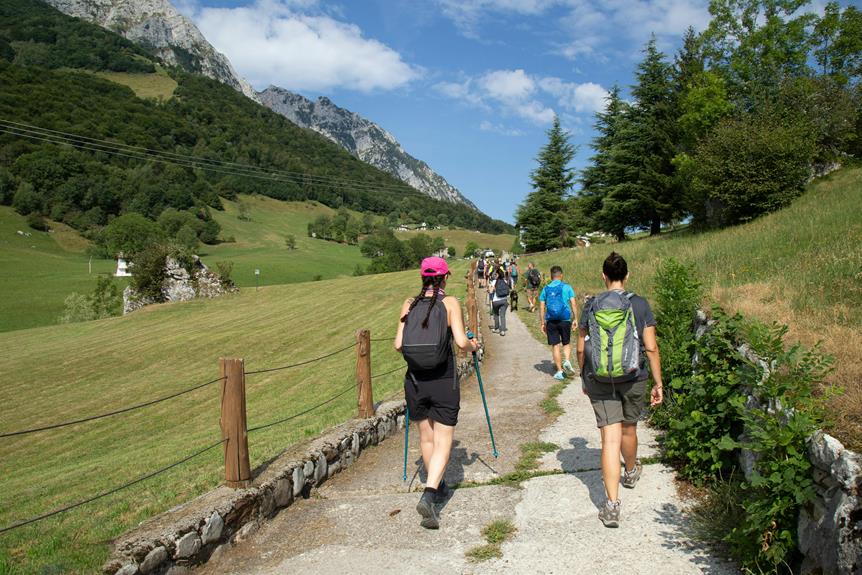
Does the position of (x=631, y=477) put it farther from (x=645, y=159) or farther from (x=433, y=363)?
(x=645, y=159)

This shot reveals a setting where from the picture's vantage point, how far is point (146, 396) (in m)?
18.7

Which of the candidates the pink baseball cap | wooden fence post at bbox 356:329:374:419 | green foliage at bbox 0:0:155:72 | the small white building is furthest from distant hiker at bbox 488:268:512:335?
green foliage at bbox 0:0:155:72

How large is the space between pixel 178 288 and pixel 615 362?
45628 millimetres

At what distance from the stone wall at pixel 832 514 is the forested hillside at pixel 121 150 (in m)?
107

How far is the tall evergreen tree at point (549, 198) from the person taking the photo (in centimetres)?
5475

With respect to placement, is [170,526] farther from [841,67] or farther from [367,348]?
[841,67]

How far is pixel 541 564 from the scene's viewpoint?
12.4ft

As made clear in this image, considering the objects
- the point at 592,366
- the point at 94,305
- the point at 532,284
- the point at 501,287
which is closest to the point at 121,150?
the point at 94,305

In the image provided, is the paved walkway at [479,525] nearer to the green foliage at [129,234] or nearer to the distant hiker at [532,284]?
the distant hiker at [532,284]

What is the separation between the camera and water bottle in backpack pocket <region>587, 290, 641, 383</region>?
419 cm

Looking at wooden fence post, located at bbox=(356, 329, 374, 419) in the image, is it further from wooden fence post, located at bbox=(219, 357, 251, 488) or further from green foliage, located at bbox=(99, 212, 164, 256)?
green foliage, located at bbox=(99, 212, 164, 256)

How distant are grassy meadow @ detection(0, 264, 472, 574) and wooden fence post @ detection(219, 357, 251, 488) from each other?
109 cm

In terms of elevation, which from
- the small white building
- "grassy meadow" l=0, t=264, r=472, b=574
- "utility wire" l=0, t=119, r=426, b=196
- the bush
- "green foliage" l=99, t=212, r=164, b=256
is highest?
"utility wire" l=0, t=119, r=426, b=196

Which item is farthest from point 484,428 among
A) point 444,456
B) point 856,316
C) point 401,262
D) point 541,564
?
point 401,262
